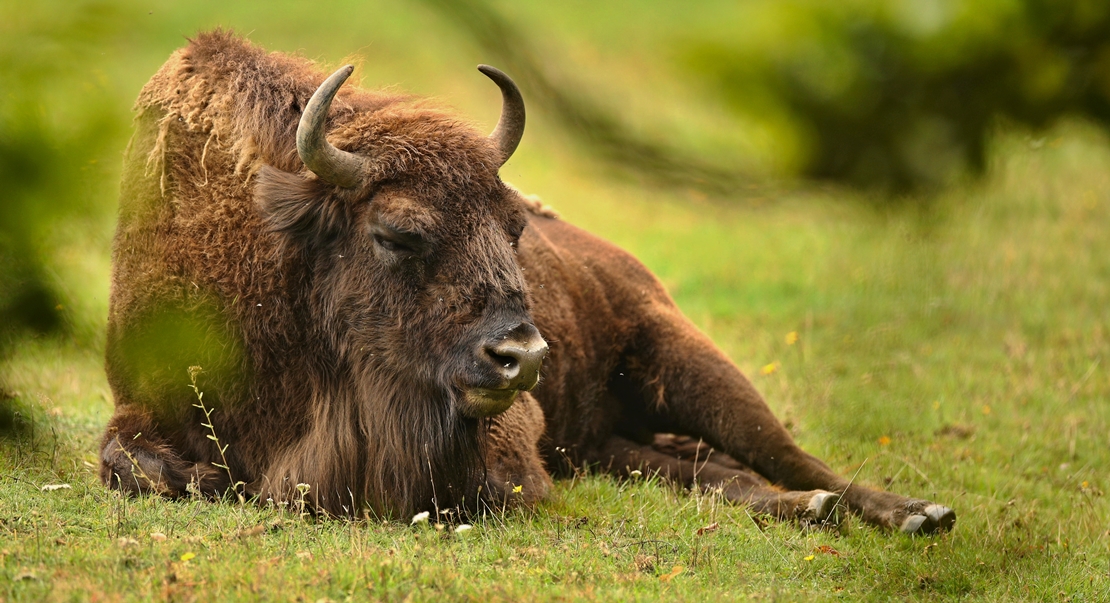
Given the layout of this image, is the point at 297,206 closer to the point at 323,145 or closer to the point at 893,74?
the point at 323,145

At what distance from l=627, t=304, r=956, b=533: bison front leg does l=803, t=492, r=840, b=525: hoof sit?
34 cm

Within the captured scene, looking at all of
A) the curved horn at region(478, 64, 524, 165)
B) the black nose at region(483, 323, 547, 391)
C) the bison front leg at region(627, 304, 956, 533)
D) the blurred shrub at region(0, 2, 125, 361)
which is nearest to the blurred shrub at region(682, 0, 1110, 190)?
the blurred shrub at region(0, 2, 125, 361)

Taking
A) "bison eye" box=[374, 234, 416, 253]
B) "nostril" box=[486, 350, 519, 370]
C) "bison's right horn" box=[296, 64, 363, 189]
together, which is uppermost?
"bison's right horn" box=[296, 64, 363, 189]

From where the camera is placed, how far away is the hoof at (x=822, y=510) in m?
5.92

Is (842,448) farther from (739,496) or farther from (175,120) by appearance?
(175,120)

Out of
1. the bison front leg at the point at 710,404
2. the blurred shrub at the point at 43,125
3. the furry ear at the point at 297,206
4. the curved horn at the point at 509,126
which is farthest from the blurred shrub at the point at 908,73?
the bison front leg at the point at 710,404

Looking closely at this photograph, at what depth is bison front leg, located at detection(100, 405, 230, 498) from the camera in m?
5.18

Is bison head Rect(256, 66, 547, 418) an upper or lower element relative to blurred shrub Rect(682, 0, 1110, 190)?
lower

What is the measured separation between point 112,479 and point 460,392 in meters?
1.70

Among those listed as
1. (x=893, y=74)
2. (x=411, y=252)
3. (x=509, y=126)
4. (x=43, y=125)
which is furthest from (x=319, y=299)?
(x=893, y=74)

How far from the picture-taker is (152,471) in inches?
205

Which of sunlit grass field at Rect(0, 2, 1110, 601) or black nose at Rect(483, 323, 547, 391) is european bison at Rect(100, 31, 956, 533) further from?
sunlit grass field at Rect(0, 2, 1110, 601)

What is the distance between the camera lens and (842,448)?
7.32 metres

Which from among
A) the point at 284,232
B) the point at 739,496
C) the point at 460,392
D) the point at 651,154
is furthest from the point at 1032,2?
the point at 739,496
